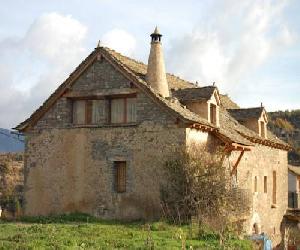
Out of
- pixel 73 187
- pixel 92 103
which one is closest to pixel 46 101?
pixel 92 103

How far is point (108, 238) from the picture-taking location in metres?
15.9

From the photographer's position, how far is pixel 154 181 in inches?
862

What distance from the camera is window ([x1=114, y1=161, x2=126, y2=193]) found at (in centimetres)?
2273

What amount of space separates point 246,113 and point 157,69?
904 centimetres

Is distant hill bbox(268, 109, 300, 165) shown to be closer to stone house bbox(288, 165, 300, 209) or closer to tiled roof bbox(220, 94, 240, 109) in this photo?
stone house bbox(288, 165, 300, 209)

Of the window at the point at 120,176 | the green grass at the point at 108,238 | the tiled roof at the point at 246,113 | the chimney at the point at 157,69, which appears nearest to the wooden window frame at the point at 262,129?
the tiled roof at the point at 246,113

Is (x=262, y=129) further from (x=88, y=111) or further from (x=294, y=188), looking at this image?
(x=294, y=188)

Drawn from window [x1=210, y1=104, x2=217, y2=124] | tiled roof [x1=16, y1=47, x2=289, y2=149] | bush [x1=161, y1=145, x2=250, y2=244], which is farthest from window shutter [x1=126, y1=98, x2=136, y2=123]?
window [x1=210, y1=104, x2=217, y2=124]

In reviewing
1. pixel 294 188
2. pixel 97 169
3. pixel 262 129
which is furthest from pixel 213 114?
pixel 294 188

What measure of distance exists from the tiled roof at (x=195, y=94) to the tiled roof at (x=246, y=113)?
6.21 m

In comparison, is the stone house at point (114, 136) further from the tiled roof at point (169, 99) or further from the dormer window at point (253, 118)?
the dormer window at point (253, 118)

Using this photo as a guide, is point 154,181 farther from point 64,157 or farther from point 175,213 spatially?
point 64,157

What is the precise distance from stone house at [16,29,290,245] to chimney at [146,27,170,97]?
0.15ft

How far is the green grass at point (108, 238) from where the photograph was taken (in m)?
14.5
